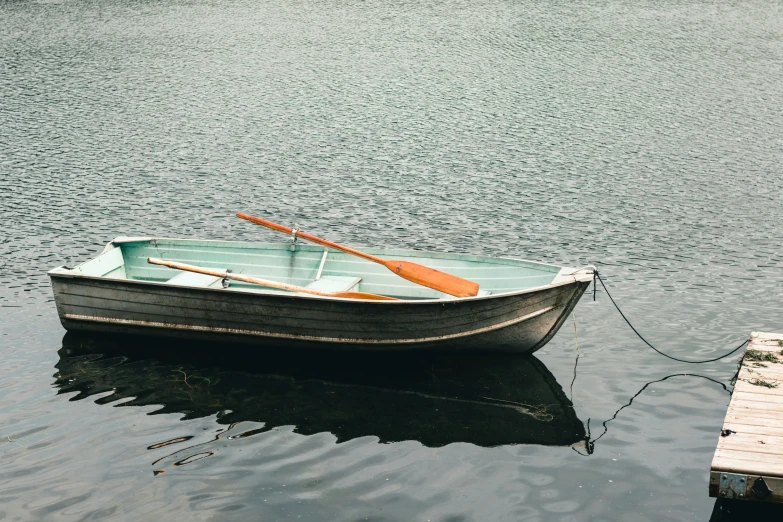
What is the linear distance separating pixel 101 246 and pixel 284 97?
52.4ft

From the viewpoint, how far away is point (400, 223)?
22547 mm

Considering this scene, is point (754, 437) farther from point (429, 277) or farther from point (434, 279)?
point (429, 277)

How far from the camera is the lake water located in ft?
39.9

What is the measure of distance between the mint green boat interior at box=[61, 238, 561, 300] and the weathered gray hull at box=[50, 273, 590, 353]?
608 millimetres

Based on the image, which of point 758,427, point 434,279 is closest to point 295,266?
point 434,279

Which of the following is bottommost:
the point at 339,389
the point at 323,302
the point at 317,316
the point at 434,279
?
the point at 339,389

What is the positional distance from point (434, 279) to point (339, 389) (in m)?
2.49

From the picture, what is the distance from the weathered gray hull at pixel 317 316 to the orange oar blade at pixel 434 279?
56 centimetres

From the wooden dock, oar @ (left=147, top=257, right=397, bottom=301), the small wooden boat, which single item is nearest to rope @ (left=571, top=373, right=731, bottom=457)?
the wooden dock

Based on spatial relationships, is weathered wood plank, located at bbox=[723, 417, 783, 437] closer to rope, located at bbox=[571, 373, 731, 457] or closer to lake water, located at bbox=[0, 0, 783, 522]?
lake water, located at bbox=[0, 0, 783, 522]

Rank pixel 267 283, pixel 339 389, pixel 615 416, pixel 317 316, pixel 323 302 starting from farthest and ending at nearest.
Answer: pixel 267 283 < pixel 317 316 < pixel 323 302 < pixel 339 389 < pixel 615 416

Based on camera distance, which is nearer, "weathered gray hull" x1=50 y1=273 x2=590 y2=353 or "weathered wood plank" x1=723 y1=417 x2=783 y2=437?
"weathered wood plank" x1=723 y1=417 x2=783 y2=437

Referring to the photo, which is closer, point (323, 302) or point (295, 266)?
point (323, 302)

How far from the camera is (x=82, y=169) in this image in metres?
26.8
